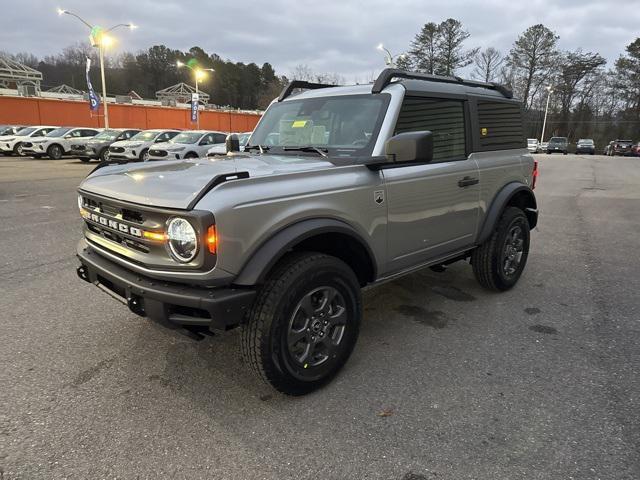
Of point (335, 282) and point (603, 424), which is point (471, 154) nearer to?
point (335, 282)

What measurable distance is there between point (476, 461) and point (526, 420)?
20.6 inches

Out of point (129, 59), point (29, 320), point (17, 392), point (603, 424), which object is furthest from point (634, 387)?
point (129, 59)

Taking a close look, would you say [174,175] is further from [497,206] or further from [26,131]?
[26,131]

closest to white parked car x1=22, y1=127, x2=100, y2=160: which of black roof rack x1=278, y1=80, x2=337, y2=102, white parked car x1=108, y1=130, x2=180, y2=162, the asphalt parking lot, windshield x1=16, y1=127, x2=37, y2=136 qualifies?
windshield x1=16, y1=127, x2=37, y2=136

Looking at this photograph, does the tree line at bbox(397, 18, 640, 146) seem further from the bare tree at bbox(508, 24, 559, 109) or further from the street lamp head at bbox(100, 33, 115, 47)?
the street lamp head at bbox(100, 33, 115, 47)

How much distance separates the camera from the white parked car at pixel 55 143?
23.4 meters

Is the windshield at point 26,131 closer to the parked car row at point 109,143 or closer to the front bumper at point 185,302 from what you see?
the parked car row at point 109,143

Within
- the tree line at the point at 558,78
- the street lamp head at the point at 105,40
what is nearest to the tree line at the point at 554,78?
the tree line at the point at 558,78

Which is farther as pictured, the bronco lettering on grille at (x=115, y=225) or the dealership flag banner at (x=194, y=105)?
the dealership flag banner at (x=194, y=105)

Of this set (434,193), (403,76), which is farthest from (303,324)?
(403,76)

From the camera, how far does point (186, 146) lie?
1878 cm

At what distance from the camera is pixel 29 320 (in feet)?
12.8

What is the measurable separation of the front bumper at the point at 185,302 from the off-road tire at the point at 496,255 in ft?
9.23

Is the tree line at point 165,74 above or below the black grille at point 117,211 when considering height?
above
